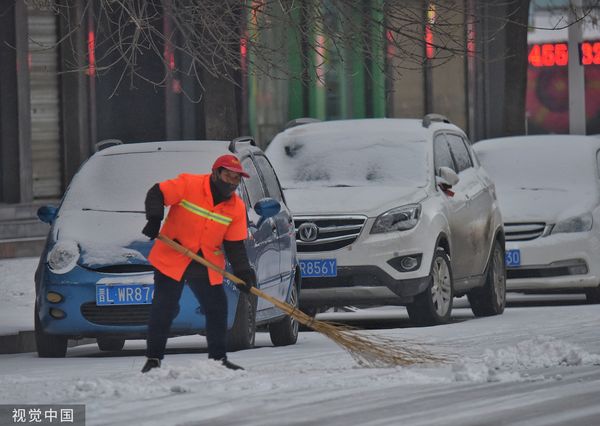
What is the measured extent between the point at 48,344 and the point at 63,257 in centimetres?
67

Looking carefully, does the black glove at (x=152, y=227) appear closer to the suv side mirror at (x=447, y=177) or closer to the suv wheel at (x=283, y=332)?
the suv wheel at (x=283, y=332)

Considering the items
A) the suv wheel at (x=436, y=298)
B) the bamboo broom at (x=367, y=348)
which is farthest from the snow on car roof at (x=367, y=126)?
the bamboo broom at (x=367, y=348)

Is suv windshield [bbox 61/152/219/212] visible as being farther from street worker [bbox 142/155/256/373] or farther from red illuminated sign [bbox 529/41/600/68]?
red illuminated sign [bbox 529/41/600/68]

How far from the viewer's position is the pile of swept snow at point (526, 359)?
10.3m

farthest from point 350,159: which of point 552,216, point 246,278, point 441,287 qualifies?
point 246,278

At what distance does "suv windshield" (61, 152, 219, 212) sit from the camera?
12679 mm

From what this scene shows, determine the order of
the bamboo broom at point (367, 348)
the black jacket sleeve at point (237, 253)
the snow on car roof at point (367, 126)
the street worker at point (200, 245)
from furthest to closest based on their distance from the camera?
1. the snow on car roof at point (367, 126)
2. the bamboo broom at point (367, 348)
3. the black jacket sleeve at point (237, 253)
4. the street worker at point (200, 245)

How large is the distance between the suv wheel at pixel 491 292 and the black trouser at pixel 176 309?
5921 millimetres

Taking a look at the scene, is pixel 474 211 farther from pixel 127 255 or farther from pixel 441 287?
pixel 127 255

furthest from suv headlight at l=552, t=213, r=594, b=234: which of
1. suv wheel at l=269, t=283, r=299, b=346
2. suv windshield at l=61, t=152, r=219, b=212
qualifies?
suv windshield at l=61, t=152, r=219, b=212

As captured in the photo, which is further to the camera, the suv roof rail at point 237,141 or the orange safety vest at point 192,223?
the suv roof rail at point 237,141

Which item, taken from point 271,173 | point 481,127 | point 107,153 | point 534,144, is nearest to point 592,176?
point 534,144

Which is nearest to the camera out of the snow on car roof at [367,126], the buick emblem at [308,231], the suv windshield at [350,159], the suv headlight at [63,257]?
the suv headlight at [63,257]

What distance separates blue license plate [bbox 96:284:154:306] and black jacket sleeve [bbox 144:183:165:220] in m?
1.79
